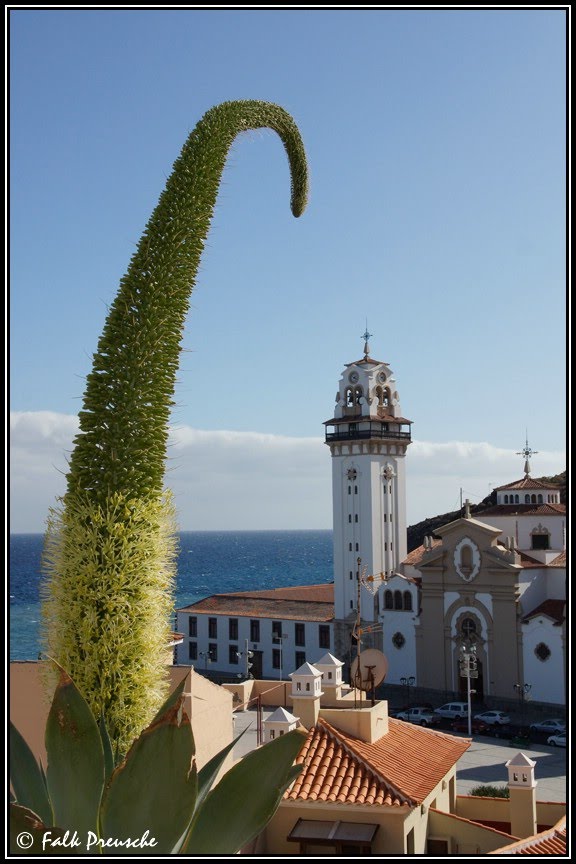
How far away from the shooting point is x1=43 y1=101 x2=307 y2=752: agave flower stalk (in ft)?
12.0

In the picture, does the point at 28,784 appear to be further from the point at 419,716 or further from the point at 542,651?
the point at 542,651

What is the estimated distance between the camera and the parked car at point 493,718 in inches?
1510

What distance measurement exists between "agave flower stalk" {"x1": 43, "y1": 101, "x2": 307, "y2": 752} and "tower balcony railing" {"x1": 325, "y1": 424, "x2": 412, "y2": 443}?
46.0 metres

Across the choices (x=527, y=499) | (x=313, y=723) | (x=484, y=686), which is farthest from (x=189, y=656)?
(x=313, y=723)

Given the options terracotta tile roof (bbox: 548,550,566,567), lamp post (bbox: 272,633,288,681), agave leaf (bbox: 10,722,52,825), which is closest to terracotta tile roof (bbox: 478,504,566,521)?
terracotta tile roof (bbox: 548,550,566,567)

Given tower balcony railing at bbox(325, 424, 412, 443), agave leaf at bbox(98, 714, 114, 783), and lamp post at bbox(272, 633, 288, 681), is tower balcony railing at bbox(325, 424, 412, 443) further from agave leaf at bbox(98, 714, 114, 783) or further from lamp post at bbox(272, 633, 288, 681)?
agave leaf at bbox(98, 714, 114, 783)

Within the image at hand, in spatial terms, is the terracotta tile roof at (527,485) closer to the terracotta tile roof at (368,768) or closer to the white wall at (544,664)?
the white wall at (544,664)

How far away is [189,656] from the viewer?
5478 cm

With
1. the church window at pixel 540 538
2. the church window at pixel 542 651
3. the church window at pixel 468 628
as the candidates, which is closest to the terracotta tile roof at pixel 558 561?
the church window at pixel 540 538

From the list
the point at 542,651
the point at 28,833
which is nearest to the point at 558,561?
the point at 542,651

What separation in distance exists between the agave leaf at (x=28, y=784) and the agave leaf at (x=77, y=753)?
361 millimetres

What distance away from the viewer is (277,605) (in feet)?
176

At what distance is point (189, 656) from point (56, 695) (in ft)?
176

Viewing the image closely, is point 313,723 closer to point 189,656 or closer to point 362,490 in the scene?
point 362,490
